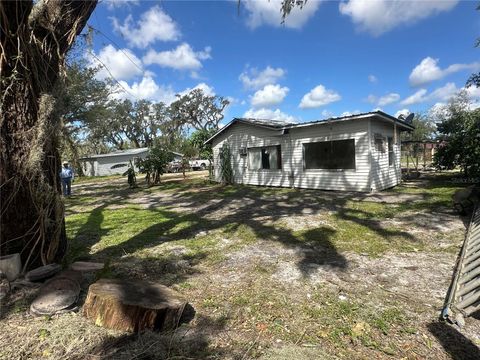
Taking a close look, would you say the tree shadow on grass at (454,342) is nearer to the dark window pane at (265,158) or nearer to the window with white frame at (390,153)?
the window with white frame at (390,153)

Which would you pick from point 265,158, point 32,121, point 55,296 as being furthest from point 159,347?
point 265,158

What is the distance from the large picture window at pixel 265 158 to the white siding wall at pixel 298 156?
0.72 feet

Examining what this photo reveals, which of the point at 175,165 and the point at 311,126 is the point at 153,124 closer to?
the point at 175,165

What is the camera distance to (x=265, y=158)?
14.6 m

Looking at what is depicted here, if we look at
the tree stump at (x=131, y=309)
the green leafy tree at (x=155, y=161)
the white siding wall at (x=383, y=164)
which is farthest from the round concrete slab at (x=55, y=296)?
the green leafy tree at (x=155, y=161)

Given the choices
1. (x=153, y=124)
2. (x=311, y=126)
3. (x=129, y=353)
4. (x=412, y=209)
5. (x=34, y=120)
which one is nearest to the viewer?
(x=129, y=353)

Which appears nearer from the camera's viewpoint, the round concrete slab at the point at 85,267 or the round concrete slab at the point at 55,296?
the round concrete slab at the point at 55,296

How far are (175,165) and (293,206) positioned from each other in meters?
23.7

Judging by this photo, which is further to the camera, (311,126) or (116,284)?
(311,126)

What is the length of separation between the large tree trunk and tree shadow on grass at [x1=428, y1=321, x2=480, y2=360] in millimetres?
4466

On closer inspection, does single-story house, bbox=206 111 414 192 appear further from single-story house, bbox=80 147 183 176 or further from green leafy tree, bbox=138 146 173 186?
single-story house, bbox=80 147 183 176

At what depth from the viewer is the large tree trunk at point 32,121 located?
343cm

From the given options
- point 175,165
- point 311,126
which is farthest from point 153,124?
point 311,126

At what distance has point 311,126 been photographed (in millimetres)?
12266
